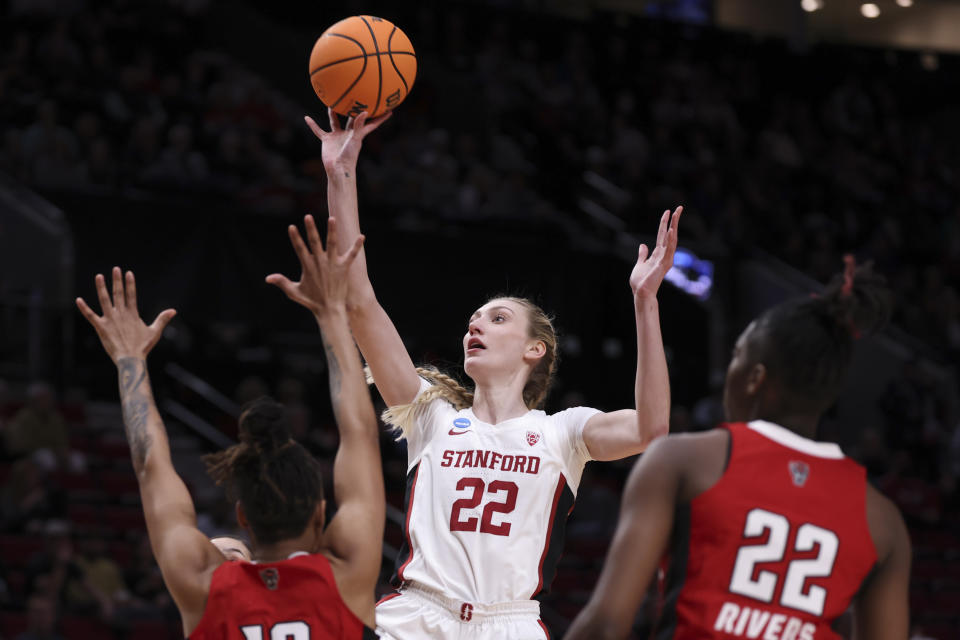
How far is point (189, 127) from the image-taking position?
42.7 feet

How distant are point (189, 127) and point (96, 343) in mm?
2796

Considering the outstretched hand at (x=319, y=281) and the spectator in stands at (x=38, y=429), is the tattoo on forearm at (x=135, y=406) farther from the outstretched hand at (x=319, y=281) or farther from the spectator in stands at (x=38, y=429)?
the spectator in stands at (x=38, y=429)

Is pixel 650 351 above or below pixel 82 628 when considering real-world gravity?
above

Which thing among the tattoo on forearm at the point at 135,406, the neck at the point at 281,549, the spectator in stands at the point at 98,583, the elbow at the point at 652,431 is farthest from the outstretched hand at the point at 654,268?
the spectator in stands at the point at 98,583

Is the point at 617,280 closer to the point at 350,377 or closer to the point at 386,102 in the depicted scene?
the point at 386,102

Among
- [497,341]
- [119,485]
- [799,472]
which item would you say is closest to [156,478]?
[799,472]

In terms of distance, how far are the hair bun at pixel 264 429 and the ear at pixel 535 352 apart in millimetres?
1859

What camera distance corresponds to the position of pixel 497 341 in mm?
4855

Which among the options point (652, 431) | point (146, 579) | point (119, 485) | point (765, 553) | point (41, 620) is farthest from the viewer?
point (119, 485)

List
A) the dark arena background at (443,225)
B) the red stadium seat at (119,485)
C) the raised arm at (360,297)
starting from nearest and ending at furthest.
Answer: the raised arm at (360,297) < the red stadium seat at (119,485) < the dark arena background at (443,225)

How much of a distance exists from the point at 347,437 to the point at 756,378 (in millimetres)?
990

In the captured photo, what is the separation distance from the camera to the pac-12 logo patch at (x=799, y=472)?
290 centimetres

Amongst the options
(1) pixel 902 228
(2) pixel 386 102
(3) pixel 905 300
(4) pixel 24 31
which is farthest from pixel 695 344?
(2) pixel 386 102

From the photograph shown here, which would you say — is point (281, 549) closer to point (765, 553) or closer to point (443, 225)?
point (765, 553)
